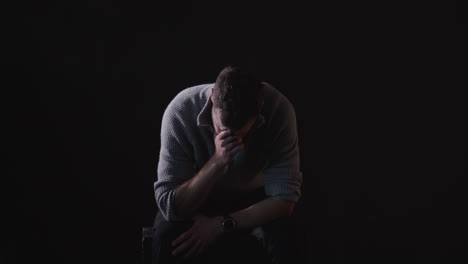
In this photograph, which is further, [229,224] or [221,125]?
[229,224]


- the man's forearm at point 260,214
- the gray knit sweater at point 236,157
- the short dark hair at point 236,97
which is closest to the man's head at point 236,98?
the short dark hair at point 236,97

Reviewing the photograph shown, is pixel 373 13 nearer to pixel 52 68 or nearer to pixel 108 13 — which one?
pixel 108 13

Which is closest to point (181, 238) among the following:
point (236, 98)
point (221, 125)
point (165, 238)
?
point (165, 238)

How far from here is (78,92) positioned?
209 centimetres

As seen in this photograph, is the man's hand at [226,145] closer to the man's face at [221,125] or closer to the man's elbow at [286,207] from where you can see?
the man's face at [221,125]

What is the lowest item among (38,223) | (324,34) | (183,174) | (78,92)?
(38,223)

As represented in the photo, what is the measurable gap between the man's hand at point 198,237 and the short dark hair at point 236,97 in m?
0.36

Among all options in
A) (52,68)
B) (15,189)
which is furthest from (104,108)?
(15,189)

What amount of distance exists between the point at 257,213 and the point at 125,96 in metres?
0.79

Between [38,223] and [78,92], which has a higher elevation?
[78,92]

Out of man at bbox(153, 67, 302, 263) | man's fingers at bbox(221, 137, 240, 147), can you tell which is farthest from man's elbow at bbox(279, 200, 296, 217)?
man's fingers at bbox(221, 137, 240, 147)

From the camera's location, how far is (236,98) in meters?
1.40

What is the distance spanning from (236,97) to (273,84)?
0.81 m

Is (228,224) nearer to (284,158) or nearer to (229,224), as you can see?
(229,224)
